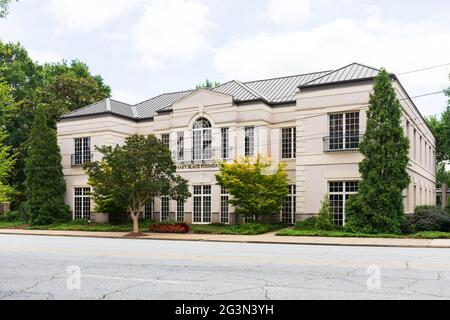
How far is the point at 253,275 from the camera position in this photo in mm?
10727

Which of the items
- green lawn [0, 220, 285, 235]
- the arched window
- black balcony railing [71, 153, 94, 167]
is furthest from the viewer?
black balcony railing [71, 153, 94, 167]

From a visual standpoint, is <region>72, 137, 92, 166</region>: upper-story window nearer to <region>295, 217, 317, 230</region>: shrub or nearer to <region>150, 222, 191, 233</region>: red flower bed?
<region>150, 222, 191, 233</region>: red flower bed

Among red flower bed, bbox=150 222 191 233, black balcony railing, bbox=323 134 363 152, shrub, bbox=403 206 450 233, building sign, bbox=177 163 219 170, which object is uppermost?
black balcony railing, bbox=323 134 363 152

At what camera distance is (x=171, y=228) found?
28297mm

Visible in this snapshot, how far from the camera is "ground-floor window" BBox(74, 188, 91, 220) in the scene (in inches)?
1479

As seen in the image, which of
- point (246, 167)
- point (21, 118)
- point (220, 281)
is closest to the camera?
point (220, 281)

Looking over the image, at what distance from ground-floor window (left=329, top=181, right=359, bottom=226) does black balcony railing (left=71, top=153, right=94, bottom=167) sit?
63.4 ft

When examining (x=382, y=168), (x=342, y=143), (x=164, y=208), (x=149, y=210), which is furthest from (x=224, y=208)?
(x=382, y=168)

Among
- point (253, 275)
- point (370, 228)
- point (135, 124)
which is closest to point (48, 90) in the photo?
point (135, 124)

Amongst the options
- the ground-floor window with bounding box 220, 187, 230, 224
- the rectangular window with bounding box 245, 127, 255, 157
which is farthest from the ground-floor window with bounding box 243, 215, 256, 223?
the rectangular window with bounding box 245, 127, 255, 157

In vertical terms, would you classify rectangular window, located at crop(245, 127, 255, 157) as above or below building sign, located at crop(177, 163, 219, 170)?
above
